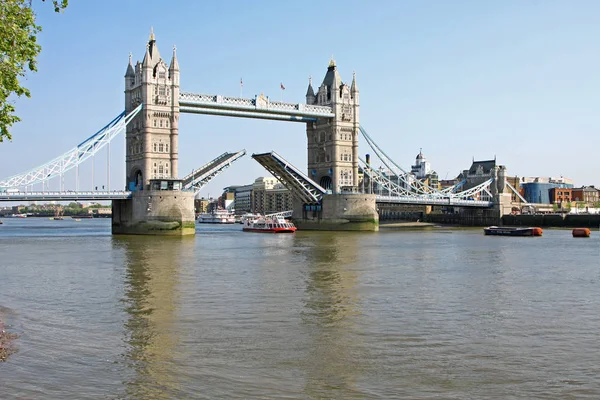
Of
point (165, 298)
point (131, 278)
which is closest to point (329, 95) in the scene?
point (131, 278)

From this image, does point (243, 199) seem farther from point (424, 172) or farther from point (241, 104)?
point (241, 104)

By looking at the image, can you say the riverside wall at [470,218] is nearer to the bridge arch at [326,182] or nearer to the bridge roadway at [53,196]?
the bridge arch at [326,182]

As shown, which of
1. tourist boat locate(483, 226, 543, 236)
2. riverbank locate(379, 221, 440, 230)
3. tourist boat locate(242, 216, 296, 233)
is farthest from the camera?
riverbank locate(379, 221, 440, 230)

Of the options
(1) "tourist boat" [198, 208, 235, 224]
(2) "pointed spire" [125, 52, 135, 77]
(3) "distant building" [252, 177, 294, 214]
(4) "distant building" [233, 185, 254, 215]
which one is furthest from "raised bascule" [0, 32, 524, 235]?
(4) "distant building" [233, 185, 254, 215]

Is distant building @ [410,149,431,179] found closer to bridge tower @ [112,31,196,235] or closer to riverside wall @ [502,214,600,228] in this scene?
riverside wall @ [502,214,600,228]

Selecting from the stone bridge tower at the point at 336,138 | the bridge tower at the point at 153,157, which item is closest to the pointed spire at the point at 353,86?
the stone bridge tower at the point at 336,138

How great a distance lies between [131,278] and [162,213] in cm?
3532

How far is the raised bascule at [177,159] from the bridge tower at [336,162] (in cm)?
11

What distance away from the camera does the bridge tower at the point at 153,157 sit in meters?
60.4

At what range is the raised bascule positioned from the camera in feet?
198

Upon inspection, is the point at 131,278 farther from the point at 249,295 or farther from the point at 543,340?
the point at 543,340

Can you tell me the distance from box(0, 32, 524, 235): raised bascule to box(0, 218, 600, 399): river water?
32.2m

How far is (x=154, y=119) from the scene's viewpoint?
208ft

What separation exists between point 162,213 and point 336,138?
82.6 ft
